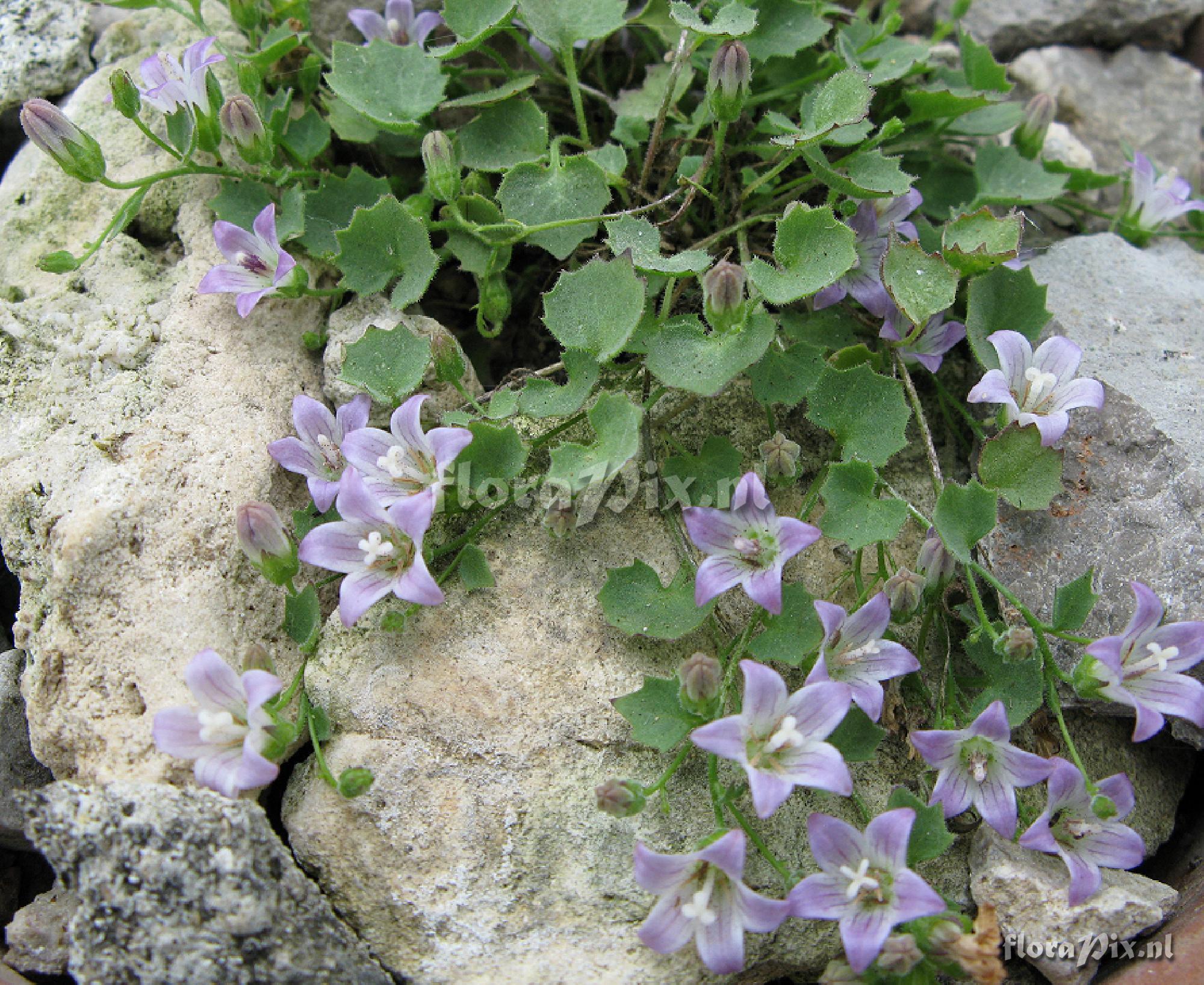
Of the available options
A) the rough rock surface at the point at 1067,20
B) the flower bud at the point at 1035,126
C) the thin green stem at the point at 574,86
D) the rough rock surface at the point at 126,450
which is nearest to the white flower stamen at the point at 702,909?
the rough rock surface at the point at 126,450

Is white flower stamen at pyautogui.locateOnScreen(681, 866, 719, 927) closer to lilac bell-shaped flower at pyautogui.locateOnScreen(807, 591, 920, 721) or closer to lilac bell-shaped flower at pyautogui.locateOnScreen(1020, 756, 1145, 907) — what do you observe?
lilac bell-shaped flower at pyautogui.locateOnScreen(807, 591, 920, 721)

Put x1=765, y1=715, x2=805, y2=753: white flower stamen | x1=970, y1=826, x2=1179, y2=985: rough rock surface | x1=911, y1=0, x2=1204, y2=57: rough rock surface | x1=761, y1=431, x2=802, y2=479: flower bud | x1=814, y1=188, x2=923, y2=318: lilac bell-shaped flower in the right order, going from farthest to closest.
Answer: x1=911, y1=0, x2=1204, y2=57: rough rock surface
x1=814, y1=188, x2=923, y2=318: lilac bell-shaped flower
x1=761, y1=431, x2=802, y2=479: flower bud
x1=970, y1=826, x2=1179, y2=985: rough rock surface
x1=765, y1=715, x2=805, y2=753: white flower stamen

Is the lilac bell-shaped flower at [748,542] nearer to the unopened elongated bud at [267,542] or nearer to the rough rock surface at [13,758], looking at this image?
the unopened elongated bud at [267,542]

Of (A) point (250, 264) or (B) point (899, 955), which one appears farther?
(A) point (250, 264)

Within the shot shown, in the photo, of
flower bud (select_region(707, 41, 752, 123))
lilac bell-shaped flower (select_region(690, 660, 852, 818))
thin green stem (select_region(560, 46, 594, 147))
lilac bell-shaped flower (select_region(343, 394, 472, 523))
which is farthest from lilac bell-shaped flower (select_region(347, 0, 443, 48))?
lilac bell-shaped flower (select_region(690, 660, 852, 818))

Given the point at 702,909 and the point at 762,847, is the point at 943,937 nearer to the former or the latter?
the point at 762,847

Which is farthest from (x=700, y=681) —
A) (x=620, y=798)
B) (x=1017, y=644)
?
(x=1017, y=644)

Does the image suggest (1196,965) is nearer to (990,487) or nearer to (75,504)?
(990,487)

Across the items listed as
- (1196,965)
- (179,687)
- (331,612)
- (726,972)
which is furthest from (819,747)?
(179,687)
